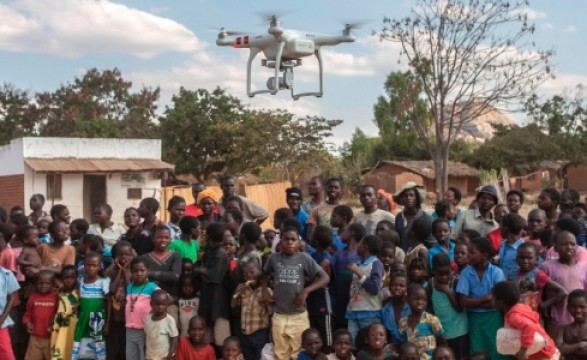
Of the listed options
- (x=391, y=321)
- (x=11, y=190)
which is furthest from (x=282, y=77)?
(x=11, y=190)

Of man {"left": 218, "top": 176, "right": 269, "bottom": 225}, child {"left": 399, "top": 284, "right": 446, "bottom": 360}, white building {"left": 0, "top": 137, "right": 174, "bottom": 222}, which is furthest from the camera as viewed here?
white building {"left": 0, "top": 137, "right": 174, "bottom": 222}

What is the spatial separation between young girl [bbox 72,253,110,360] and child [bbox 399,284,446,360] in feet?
7.94

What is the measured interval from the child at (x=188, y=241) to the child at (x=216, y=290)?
0.33m

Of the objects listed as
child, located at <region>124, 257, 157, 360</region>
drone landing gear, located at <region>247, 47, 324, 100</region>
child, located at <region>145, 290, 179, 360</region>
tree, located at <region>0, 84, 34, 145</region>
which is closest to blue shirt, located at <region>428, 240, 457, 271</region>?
child, located at <region>145, 290, 179, 360</region>

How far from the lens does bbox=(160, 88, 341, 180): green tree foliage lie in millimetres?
27578

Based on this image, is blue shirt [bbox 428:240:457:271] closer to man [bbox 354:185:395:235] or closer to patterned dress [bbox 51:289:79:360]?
man [bbox 354:185:395:235]

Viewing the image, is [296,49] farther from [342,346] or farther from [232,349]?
[342,346]

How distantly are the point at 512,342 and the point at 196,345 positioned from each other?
2292mm

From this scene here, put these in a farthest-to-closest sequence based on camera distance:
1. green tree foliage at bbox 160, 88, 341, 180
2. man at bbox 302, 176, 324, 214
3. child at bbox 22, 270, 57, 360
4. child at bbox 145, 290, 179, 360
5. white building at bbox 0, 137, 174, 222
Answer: green tree foliage at bbox 160, 88, 341, 180 → white building at bbox 0, 137, 174, 222 → man at bbox 302, 176, 324, 214 → child at bbox 22, 270, 57, 360 → child at bbox 145, 290, 179, 360

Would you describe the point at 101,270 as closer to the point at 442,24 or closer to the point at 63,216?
the point at 63,216

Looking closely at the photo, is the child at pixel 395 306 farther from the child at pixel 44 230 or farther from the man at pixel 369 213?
the child at pixel 44 230

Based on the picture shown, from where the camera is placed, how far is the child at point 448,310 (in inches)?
201

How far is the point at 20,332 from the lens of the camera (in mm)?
6441

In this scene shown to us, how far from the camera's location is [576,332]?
190 inches
